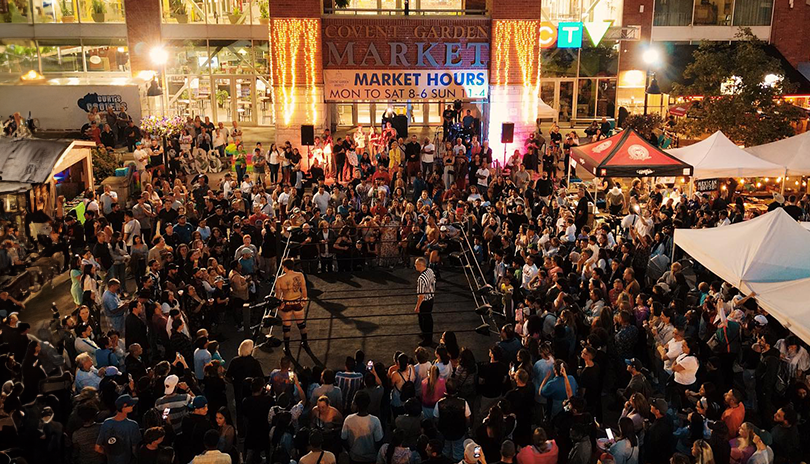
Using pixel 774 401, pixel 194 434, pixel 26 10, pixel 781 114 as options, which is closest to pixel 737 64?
pixel 781 114

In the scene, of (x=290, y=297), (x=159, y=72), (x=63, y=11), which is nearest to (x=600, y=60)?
(x=159, y=72)

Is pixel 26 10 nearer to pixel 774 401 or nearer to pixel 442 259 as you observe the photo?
pixel 442 259

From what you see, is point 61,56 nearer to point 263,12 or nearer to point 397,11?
point 263,12

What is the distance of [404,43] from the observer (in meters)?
24.2

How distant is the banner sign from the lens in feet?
79.8

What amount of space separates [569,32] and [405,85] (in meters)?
9.74

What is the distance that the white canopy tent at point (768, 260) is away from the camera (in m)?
10.2

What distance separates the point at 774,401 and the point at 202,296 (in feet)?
27.9

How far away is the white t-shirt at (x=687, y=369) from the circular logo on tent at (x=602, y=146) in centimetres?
919

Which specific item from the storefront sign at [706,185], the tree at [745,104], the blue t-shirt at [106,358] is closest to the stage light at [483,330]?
the blue t-shirt at [106,358]

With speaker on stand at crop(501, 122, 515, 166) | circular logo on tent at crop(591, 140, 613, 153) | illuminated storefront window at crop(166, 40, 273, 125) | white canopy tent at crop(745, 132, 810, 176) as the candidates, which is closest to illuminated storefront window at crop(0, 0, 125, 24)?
illuminated storefront window at crop(166, 40, 273, 125)

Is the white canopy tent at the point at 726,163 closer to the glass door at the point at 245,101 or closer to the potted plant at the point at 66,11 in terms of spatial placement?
the glass door at the point at 245,101

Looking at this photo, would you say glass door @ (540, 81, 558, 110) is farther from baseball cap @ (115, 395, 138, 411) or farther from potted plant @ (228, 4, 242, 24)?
baseball cap @ (115, 395, 138, 411)

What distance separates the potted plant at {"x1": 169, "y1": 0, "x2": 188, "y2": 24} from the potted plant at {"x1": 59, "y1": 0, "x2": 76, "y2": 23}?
13.9 feet
